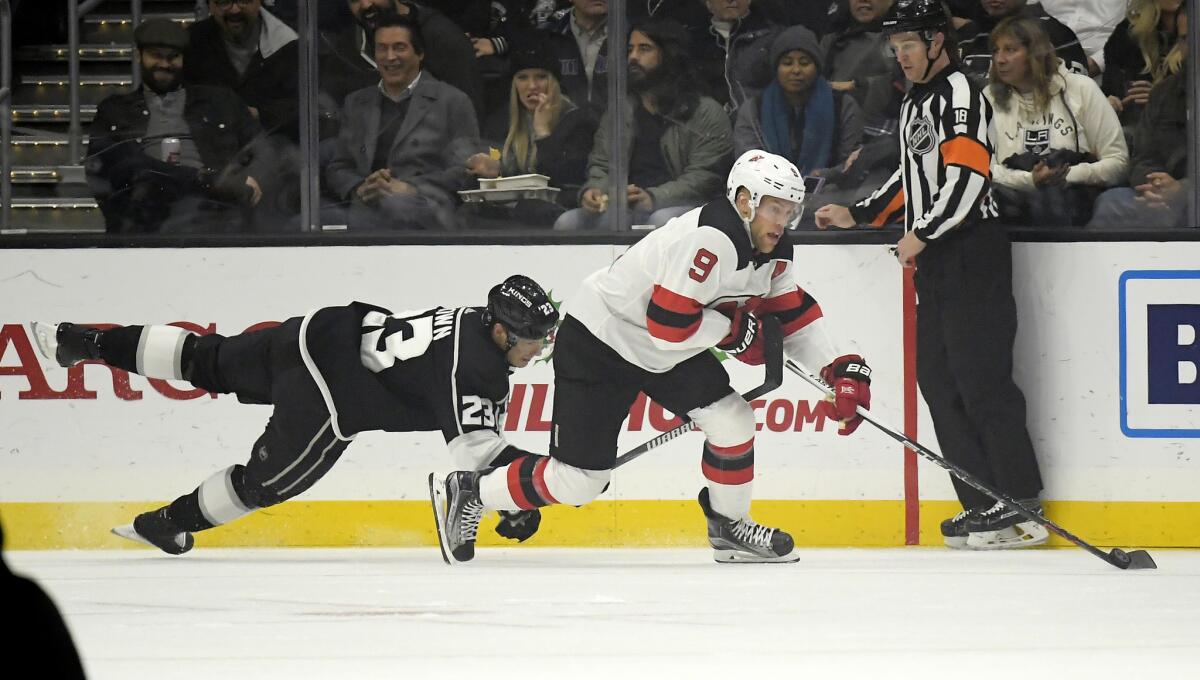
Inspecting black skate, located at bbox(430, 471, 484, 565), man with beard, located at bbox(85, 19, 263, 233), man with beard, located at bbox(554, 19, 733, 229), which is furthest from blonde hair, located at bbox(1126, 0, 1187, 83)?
man with beard, located at bbox(85, 19, 263, 233)

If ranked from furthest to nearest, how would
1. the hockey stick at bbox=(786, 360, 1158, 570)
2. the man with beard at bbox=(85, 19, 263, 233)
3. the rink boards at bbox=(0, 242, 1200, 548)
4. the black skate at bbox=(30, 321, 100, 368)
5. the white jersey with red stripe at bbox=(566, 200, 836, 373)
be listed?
1. the man with beard at bbox=(85, 19, 263, 233)
2. the rink boards at bbox=(0, 242, 1200, 548)
3. the black skate at bbox=(30, 321, 100, 368)
4. the hockey stick at bbox=(786, 360, 1158, 570)
5. the white jersey with red stripe at bbox=(566, 200, 836, 373)

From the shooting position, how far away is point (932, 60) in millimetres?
5141

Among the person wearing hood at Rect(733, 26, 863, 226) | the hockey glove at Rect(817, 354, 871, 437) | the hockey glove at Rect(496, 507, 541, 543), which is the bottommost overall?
the hockey glove at Rect(496, 507, 541, 543)

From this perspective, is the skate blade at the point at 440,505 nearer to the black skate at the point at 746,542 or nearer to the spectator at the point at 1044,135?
the black skate at the point at 746,542

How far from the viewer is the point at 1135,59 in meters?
5.21

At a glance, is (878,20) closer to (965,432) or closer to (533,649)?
(965,432)

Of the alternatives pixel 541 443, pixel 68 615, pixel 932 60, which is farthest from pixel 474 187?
pixel 68 615

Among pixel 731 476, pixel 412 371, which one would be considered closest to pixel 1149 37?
pixel 731 476

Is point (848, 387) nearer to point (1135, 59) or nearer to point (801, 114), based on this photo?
point (801, 114)

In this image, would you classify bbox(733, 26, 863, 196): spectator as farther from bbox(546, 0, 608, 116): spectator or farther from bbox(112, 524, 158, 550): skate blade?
bbox(112, 524, 158, 550): skate blade

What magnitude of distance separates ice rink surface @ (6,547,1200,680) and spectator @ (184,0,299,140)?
5.26 ft

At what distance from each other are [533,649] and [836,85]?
310 cm

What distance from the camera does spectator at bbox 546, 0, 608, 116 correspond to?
527cm

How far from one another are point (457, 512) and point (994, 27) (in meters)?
2.48
